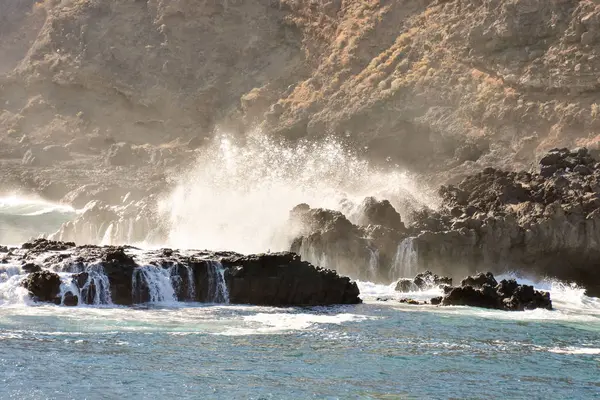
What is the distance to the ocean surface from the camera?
2338 centimetres

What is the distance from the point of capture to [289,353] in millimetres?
28359

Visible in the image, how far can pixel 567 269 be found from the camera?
56.1 metres

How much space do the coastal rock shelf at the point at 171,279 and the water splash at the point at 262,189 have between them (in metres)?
19.8

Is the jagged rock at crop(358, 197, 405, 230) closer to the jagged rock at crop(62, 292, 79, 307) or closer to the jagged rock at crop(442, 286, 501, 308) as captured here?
the jagged rock at crop(442, 286, 501, 308)

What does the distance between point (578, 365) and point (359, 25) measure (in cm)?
8447

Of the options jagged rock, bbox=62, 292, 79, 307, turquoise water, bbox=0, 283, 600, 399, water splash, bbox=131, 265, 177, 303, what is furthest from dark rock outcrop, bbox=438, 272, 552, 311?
jagged rock, bbox=62, 292, 79, 307

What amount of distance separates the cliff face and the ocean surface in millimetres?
46604

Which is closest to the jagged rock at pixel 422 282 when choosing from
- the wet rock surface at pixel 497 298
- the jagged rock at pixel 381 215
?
the wet rock surface at pixel 497 298

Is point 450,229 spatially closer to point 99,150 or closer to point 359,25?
point 359,25

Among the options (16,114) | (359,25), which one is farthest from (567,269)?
(16,114)

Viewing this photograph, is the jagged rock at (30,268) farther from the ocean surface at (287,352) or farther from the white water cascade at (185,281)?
the white water cascade at (185,281)

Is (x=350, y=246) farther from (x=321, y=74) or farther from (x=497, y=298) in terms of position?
(x=321, y=74)

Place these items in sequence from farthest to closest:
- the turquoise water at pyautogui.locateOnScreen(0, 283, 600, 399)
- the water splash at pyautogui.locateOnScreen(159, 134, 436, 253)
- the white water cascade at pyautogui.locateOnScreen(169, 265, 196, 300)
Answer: the water splash at pyautogui.locateOnScreen(159, 134, 436, 253)
the white water cascade at pyautogui.locateOnScreen(169, 265, 196, 300)
the turquoise water at pyautogui.locateOnScreen(0, 283, 600, 399)

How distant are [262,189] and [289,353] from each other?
52905mm
